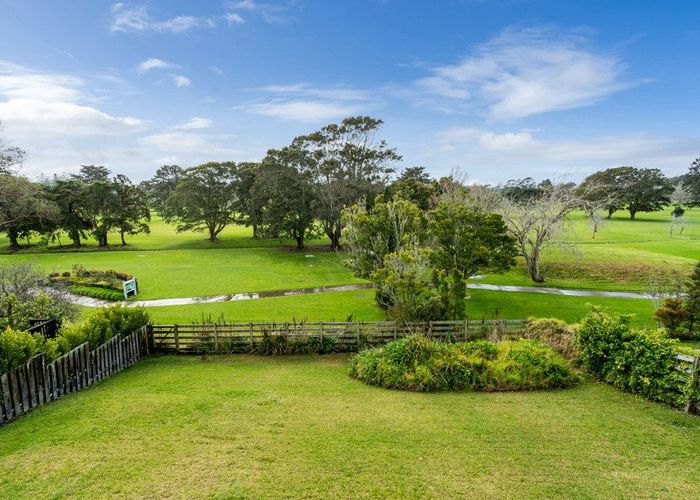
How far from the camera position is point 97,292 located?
26734mm

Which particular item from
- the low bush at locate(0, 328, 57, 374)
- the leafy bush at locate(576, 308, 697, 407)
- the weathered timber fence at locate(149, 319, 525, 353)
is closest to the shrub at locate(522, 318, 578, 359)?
the weathered timber fence at locate(149, 319, 525, 353)

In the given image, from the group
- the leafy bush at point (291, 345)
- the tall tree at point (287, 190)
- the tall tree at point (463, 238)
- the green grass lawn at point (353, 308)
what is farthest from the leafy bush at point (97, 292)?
the tall tree at point (463, 238)

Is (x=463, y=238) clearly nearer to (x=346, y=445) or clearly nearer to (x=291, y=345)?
(x=291, y=345)

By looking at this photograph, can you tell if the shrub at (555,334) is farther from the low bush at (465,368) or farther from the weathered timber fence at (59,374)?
the weathered timber fence at (59,374)

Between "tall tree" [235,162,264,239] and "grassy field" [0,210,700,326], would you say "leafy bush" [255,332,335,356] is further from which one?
"tall tree" [235,162,264,239]

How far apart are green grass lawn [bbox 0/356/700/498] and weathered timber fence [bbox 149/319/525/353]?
4.76 m

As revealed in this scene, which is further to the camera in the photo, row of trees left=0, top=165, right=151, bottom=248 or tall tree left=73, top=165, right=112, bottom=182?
tall tree left=73, top=165, right=112, bottom=182

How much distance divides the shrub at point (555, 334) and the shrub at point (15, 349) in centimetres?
1634

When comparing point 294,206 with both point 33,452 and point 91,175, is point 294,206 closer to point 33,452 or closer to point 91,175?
point 33,452

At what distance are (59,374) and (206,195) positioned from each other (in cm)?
4280

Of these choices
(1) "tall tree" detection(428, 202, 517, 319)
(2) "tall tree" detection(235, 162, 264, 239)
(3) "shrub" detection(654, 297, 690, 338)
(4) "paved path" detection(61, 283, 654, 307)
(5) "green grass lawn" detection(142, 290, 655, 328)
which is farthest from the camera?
(2) "tall tree" detection(235, 162, 264, 239)

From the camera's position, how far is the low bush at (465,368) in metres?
11.8

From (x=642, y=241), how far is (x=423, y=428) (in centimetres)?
5428

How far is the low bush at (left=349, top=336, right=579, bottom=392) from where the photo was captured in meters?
11.8
